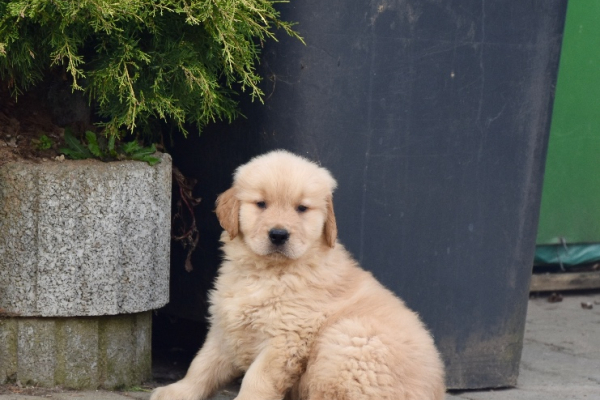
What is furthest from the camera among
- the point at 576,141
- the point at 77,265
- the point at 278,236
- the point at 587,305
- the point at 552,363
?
the point at 576,141

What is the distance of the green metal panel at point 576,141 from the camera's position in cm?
640

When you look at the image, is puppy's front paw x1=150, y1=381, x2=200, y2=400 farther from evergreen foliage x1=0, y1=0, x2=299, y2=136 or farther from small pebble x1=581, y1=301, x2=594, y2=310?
small pebble x1=581, y1=301, x2=594, y2=310

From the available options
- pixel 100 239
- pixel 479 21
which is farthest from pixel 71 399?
pixel 479 21

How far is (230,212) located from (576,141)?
369cm

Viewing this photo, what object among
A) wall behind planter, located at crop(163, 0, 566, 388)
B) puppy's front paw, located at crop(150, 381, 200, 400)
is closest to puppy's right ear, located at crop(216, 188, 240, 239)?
wall behind planter, located at crop(163, 0, 566, 388)

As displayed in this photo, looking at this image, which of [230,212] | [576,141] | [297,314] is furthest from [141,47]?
[576,141]

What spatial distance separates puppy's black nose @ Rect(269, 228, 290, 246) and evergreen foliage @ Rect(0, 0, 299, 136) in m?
0.68

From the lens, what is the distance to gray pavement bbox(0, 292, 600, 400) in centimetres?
389

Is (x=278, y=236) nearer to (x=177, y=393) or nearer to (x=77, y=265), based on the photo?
(x=177, y=393)

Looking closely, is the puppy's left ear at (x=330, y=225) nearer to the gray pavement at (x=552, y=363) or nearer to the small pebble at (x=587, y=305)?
the gray pavement at (x=552, y=363)

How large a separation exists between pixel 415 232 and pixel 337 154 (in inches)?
20.3

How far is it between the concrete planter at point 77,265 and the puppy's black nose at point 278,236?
2.31ft

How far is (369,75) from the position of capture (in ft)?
13.0

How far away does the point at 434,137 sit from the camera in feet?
13.4
